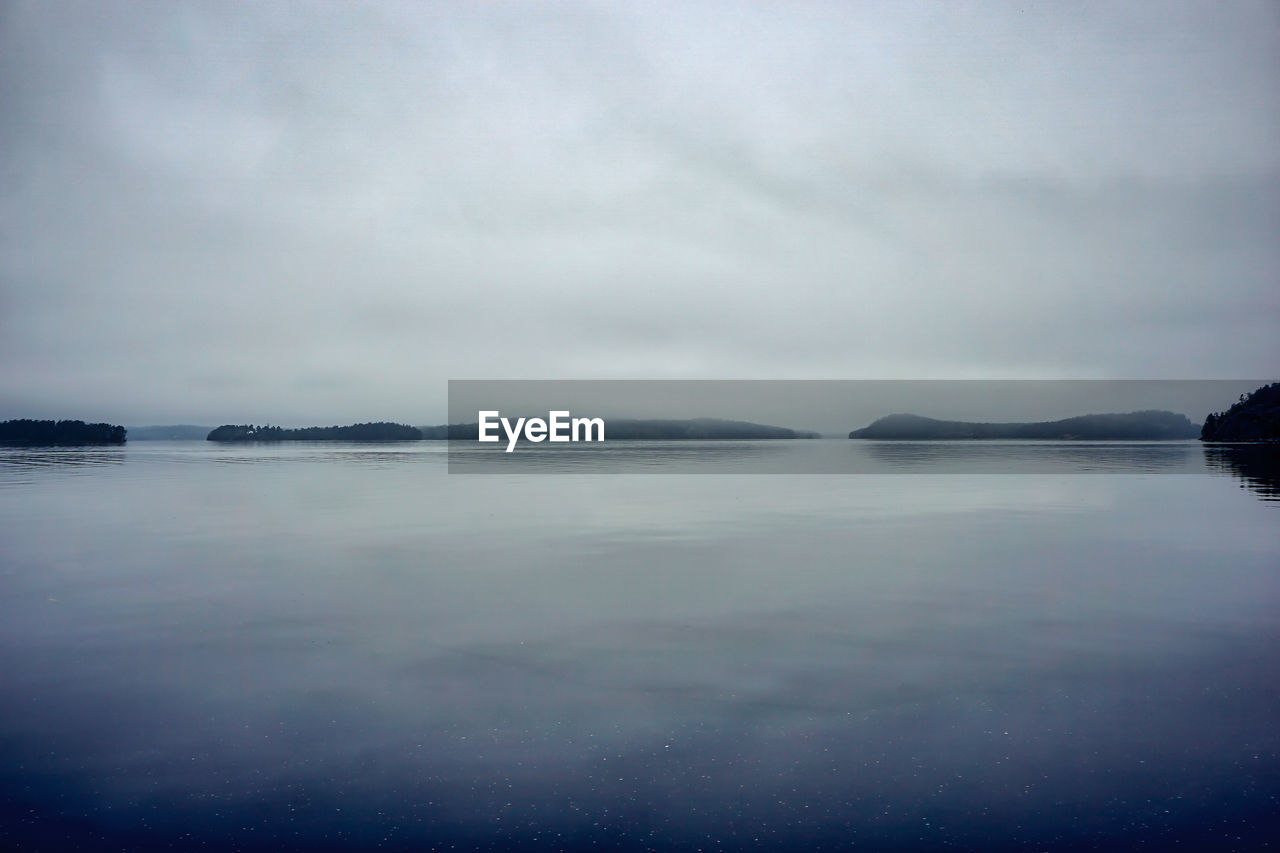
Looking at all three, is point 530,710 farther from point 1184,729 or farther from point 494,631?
point 1184,729

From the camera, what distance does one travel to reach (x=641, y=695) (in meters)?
8.05

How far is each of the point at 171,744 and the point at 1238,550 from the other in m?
20.9

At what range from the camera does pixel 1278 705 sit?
7734 mm

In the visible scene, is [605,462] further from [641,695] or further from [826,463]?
[641,695]

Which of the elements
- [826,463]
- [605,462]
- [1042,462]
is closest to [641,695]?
[605,462]

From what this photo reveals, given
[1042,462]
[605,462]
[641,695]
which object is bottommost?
[1042,462]

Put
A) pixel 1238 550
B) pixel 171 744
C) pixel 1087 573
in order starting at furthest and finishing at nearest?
1. pixel 1238 550
2. pixel 1087 573
3. pixel 171 744

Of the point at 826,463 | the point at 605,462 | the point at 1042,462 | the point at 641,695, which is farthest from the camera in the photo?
the point at 826,463

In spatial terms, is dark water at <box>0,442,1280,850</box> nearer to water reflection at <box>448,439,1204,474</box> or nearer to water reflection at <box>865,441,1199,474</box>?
water reflection at <box>448,439,1204,474</box>

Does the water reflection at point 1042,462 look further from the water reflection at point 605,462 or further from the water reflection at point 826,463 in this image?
the water reflection at point 605,462

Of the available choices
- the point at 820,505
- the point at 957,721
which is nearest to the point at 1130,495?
the point at 820,505

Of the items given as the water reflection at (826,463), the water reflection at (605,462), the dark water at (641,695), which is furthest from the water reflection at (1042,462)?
the dark water at (641,695)

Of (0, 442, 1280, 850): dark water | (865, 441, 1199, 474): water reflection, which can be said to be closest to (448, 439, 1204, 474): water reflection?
(865, 441, 1199, 474): water reflection

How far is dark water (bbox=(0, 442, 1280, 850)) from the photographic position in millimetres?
5582
